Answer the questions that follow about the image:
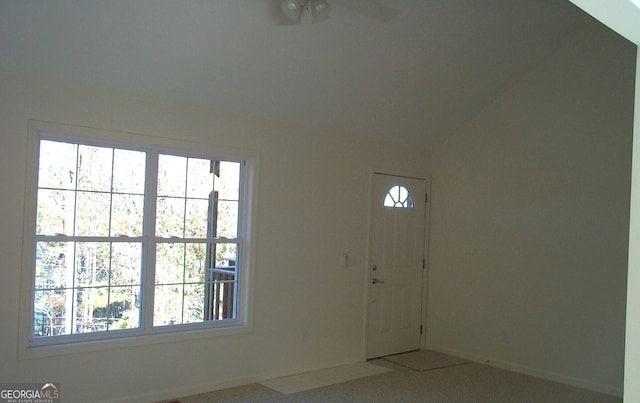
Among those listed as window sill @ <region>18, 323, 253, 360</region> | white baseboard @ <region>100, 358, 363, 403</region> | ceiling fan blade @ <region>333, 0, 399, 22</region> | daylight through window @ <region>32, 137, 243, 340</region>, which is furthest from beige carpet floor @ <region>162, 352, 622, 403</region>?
ceiling fan blade @ <region>333, 0, 399, 22</region>

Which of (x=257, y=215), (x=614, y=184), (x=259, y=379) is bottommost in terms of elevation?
(x=259, y=379)

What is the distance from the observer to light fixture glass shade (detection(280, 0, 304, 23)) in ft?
11.1

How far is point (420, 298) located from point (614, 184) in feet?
7.92

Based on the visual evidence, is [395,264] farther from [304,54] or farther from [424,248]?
[304,54]

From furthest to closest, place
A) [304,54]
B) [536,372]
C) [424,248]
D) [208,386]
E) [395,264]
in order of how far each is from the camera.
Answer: [424,248] → [395,264] → [536,372] → [208,386] → [304,54]

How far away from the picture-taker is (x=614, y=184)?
4879 mm

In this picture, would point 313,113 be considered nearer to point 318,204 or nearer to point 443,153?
Answer: point 318,204

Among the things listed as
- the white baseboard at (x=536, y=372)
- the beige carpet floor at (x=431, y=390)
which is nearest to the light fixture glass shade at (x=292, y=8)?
the beige carpet floor at (x=431, y=390)

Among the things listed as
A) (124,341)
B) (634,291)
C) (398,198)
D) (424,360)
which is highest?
(398,198)

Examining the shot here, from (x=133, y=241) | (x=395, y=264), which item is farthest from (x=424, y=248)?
(x=133, y=241)

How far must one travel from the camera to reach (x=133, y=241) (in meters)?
4.08

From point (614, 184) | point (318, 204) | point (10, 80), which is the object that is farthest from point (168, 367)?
point (614, 184)

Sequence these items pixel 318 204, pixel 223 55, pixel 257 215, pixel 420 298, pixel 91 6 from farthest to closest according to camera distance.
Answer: pixel 420 298 → pixel 318 204 → pixel 257 215 → pixel 223 55 → pixel 91 6

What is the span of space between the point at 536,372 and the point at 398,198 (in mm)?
2256
